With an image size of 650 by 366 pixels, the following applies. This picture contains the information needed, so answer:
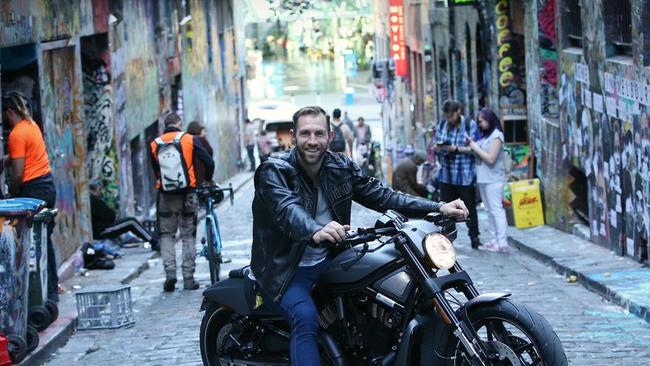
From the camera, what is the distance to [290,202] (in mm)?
6863

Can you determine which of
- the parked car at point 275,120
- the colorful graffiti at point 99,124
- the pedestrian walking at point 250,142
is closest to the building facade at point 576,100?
the colorful graffiti at point 99,124

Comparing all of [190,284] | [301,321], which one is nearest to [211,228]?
[190,284]

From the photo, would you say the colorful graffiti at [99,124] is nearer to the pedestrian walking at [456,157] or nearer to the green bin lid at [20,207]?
the pedestrian walking at [456,157]

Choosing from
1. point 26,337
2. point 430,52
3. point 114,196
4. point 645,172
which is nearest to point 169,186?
point 26,337

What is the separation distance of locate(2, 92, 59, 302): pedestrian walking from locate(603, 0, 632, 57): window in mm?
6561

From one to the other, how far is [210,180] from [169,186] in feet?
1.67

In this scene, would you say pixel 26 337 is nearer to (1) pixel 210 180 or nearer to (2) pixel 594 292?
(1) pixel 210 180

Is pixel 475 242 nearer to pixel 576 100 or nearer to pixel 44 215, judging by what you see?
pixel 576 100

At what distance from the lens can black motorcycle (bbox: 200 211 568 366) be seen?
6309 millimetres

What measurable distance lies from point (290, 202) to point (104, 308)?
530 cm

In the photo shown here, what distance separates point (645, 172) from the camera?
1341cm

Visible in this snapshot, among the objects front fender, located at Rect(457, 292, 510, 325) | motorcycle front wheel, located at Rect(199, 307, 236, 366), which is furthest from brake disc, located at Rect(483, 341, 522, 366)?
motorcycle front wheel, located at Rect(199, 307, 236, 366)

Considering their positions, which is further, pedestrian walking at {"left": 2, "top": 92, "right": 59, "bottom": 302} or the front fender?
pedestrian walking at {"left": 2, "top": 92, "right": 59, "bottom": 302}

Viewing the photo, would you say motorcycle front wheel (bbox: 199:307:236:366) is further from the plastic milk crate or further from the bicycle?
the bicycle
